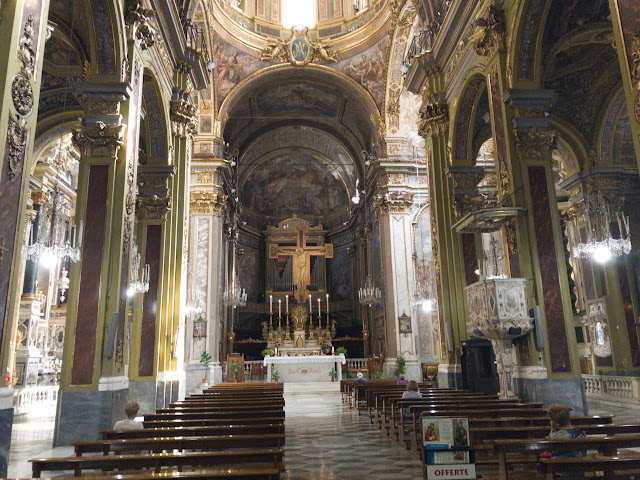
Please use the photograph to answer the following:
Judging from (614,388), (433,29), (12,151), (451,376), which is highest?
(433,29)

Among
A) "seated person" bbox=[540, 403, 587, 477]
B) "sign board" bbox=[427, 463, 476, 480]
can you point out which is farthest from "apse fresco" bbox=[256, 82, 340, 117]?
"sign board" bbox=[427, 463, 476, 480]

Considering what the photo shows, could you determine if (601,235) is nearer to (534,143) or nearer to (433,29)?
(534,143)

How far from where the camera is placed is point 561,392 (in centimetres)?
758

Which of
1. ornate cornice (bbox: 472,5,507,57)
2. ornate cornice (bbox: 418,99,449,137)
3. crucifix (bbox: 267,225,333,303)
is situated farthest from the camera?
crucifix (bbox: 267,225,333,303)

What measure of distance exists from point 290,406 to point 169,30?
913 cm

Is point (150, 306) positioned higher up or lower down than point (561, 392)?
higher up

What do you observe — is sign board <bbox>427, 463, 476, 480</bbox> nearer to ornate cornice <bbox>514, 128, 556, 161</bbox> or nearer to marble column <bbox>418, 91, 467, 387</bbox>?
ornate cornice <bbox>514, 128, 556, 161</bbox>

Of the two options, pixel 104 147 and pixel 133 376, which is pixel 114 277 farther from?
pixel 133 376

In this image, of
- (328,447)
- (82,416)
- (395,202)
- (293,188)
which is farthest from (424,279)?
(82,416)

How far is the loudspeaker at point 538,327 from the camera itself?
7734 mm

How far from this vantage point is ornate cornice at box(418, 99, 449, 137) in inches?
486

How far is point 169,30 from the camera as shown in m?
10.8

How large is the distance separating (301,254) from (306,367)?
9.99 meters

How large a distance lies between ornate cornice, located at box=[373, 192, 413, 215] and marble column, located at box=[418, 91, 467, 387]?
6124mm
